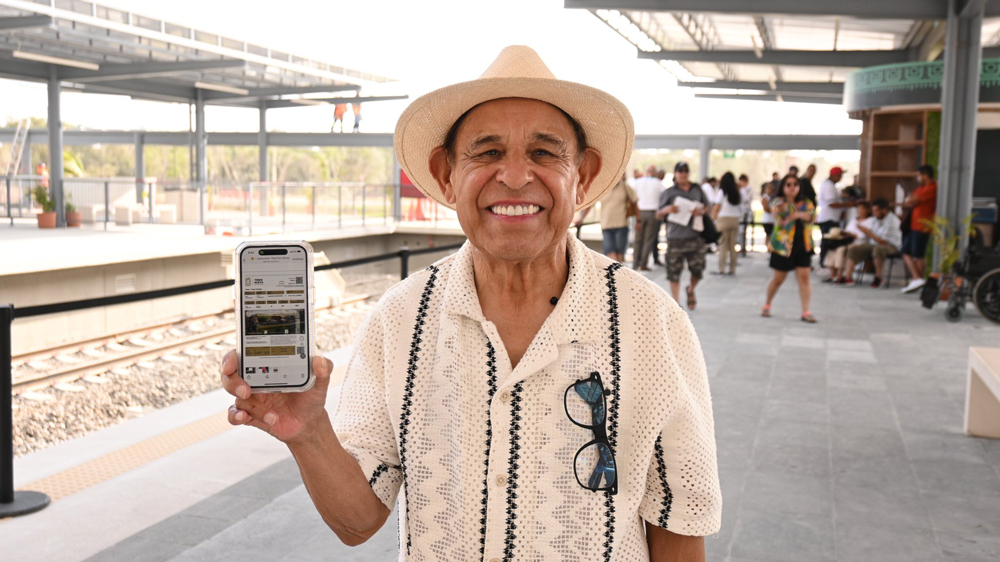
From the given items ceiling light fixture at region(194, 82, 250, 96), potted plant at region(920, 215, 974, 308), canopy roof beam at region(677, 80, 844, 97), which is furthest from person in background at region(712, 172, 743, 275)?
ceiling light fixture at region(194, 82, 250, 96)

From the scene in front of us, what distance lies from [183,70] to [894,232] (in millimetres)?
15425

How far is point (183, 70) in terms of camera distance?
20953 millimetres

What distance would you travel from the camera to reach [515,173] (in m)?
1.73

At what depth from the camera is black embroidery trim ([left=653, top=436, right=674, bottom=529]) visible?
1749 millimetres

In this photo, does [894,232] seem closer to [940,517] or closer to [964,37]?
[964,37]

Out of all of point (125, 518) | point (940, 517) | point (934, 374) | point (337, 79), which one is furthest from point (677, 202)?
point (337, 79)

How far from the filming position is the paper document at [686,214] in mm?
→ 10914

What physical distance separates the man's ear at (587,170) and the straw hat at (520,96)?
0.05ft

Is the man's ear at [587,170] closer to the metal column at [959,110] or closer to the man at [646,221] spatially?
the metal column at [959,110]

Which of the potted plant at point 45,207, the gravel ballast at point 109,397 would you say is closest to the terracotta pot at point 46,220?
the potted plant at point 45,207

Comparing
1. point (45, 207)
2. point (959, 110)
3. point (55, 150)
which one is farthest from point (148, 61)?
point (959, 110)

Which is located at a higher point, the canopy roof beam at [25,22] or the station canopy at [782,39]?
the station canopy at [782,39]

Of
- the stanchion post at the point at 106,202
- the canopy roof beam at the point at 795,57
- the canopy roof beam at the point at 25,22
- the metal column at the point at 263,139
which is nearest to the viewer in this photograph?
the canopy roof beam at the point at 25,22

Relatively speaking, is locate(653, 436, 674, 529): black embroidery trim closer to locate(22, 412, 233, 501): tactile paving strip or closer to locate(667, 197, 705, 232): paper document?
locate(22, 412, 233, 501): tactile paving strip
